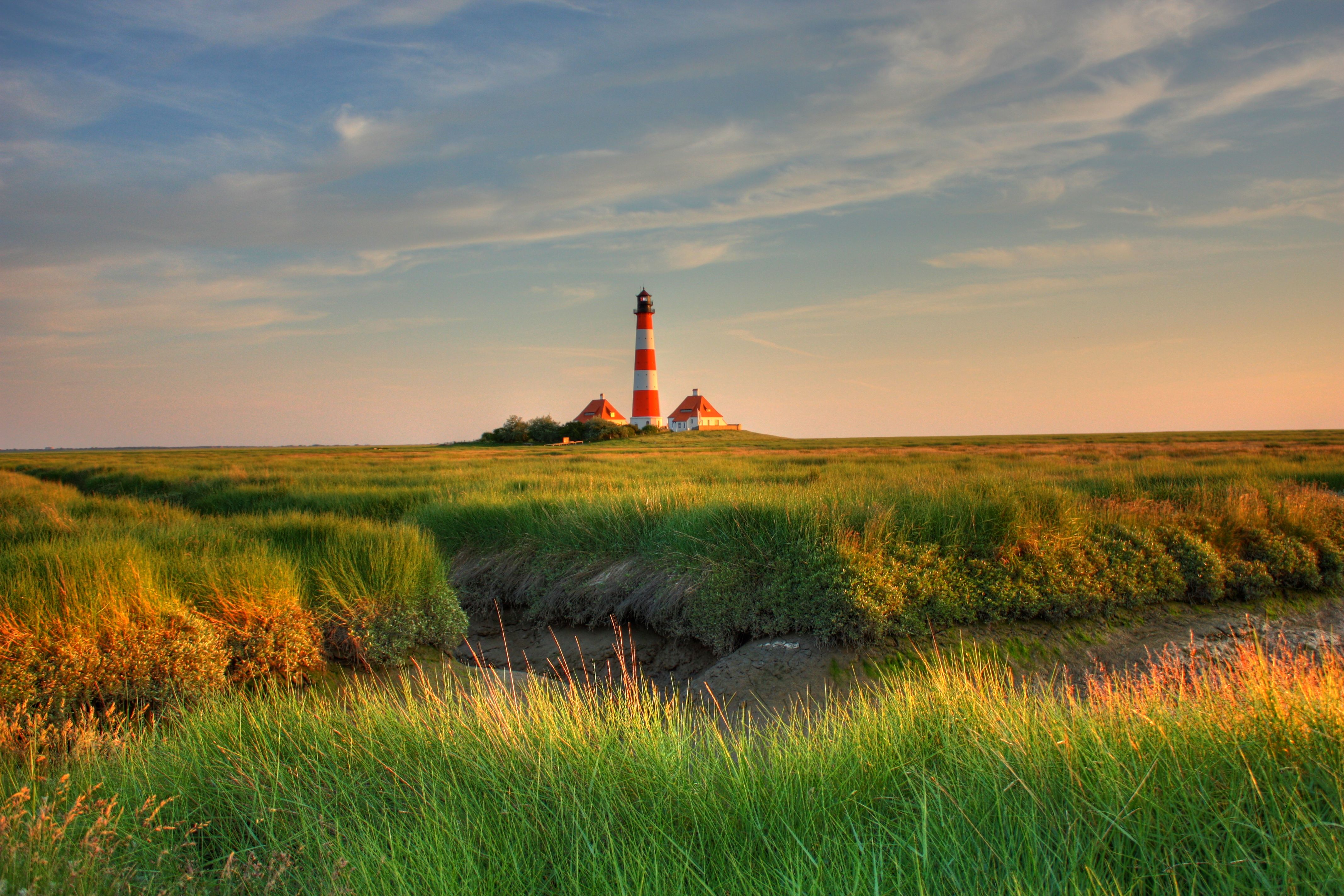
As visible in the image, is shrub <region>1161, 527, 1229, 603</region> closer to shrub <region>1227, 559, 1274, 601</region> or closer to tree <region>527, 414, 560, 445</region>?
shrub <region>1227, 559, 1274, 601</region>

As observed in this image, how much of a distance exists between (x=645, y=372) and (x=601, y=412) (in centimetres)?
1593

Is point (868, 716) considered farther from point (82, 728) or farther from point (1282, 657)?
point (1282, 657)

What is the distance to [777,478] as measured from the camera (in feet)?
60.4

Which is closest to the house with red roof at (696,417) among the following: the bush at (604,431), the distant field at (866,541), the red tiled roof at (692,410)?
the red tiled roof at (692,410)

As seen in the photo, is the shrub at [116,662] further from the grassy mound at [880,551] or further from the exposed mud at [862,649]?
the grassy mound at [880,551]

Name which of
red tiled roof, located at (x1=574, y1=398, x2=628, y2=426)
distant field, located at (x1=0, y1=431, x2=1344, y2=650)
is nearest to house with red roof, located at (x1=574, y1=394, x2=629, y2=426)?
red tiled roof, located at (x1=574, y1=398, x2=628, y2=426)

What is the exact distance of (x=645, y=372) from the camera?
63.3 metres

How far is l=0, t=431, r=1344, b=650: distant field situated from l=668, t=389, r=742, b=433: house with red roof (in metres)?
61.9

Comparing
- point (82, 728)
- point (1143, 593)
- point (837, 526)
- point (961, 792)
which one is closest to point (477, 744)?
point (961, 792)

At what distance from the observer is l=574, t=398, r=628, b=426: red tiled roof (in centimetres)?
7781

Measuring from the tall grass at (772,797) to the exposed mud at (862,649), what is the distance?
2.44 metres

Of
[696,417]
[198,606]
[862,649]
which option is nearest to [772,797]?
[862,649]

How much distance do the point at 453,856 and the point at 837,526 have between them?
611 cm

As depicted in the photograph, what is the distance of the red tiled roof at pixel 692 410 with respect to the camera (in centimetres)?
8031
